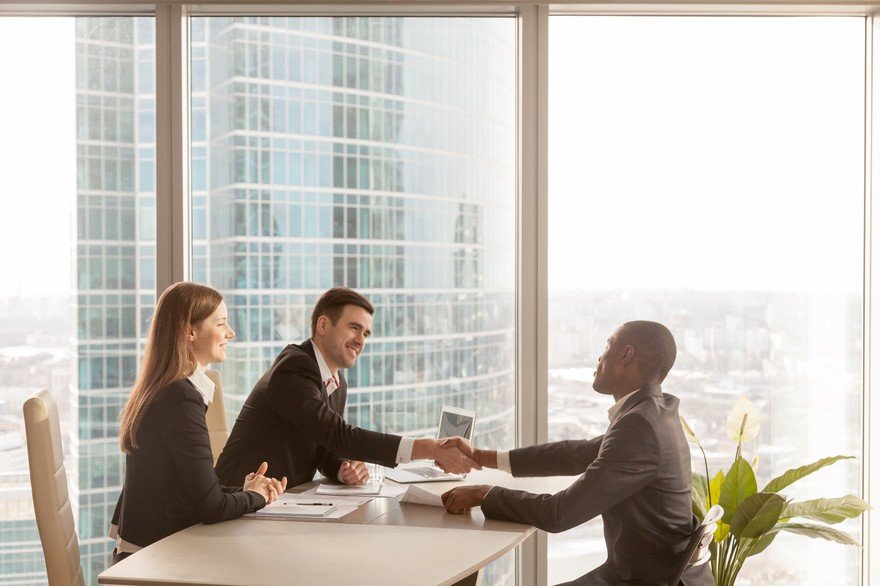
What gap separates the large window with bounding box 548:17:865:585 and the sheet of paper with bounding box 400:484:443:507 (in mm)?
1483

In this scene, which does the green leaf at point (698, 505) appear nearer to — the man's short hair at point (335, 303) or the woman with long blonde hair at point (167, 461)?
the man's short hair at point (335, 303)

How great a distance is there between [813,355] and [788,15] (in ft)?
5.45

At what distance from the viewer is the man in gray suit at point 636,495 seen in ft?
7.22

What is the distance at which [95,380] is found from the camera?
3.81 metres

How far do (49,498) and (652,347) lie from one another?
1.79 m

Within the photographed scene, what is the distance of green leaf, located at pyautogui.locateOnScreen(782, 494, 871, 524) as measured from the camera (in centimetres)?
342

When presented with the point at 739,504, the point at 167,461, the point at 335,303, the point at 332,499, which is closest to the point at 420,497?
the point at 332,499

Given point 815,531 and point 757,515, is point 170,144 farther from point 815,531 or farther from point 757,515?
point 815,531

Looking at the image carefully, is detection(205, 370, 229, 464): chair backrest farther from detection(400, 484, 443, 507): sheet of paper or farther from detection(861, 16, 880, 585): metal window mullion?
detection(861, 16, 880, 585): metal window mullion

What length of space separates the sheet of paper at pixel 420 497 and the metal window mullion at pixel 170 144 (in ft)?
5.86

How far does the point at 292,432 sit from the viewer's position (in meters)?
2.92

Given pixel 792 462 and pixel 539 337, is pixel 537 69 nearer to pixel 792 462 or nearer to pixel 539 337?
pixel 539 337

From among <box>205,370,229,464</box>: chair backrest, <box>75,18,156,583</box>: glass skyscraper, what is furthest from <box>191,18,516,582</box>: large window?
<box>205,370,229,464</box>: chair backrest

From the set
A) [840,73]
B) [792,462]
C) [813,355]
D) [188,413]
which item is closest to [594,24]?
[840,73]
